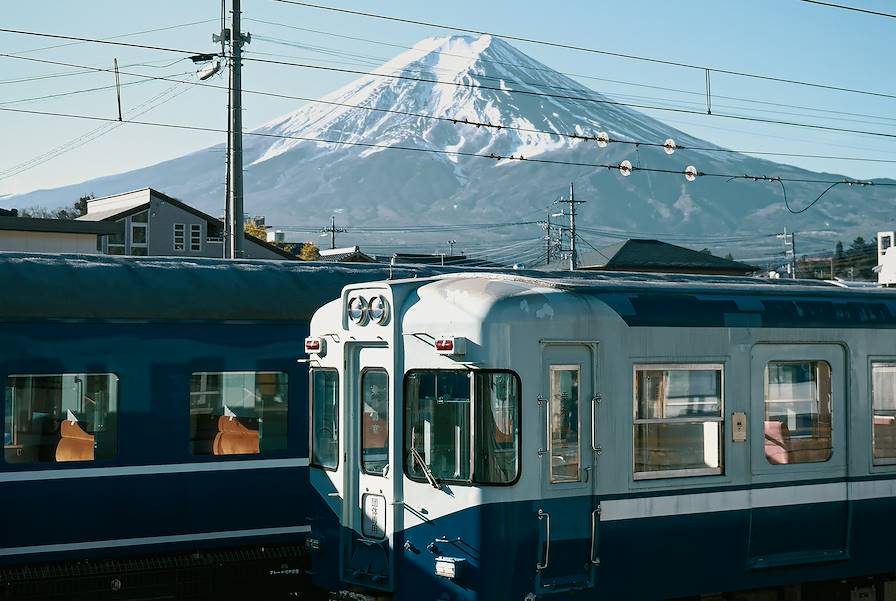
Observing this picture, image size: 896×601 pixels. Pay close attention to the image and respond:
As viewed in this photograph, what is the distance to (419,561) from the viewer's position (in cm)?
938

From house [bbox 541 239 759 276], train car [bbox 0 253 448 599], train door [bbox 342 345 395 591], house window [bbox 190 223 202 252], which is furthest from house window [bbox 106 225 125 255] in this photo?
train door [bbox 342 345 395 591]

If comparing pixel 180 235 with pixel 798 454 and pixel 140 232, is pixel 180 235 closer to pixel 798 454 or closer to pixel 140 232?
pixel 140 232

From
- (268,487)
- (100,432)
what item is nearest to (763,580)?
(268,487)

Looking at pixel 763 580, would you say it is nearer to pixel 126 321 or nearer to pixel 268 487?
pixel 268 487

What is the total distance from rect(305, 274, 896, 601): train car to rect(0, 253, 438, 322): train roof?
2709 mm

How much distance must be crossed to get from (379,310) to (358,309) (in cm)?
27

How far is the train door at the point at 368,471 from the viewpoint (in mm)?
9742

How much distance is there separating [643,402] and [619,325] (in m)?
0.66

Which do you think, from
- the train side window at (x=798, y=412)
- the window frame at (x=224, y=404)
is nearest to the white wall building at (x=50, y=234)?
the window frame at (x=224, y=404)

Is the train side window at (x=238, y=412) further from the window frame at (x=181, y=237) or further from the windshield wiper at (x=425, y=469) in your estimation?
the window frame at (x=181, y=237)

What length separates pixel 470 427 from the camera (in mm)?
9078

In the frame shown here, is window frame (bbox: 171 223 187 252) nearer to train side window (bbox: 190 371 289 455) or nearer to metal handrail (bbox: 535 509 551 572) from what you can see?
train side window (bbox: 190 371 289 455)

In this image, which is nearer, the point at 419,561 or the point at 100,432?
the point at 419,561

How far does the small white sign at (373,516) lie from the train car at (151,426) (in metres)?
3.37
